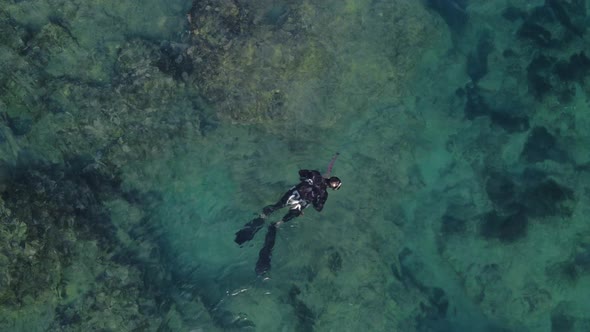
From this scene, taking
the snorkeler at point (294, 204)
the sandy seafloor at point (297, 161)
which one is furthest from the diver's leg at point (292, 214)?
the sandy seafloor at point (297, 161)

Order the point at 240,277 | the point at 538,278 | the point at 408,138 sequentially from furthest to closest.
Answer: the point at 408,138, the point at 538,278, the point at 240,277

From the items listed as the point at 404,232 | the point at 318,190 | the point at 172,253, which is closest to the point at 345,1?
the point at 318,190

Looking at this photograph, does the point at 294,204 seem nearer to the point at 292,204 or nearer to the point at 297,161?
the point at 292,204

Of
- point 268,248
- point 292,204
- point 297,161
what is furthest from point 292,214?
point 297,161

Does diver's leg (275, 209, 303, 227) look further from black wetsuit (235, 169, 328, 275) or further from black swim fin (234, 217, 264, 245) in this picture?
black swim fin (234, 217, 264, 245)

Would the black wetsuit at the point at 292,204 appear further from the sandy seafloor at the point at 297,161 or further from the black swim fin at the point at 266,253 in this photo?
the sandy seafloor at the point at 297,161

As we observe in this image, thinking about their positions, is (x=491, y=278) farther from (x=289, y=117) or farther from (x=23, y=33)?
(x=23, y=33)

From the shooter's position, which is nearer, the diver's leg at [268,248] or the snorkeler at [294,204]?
the snorkeler at [294,204]
